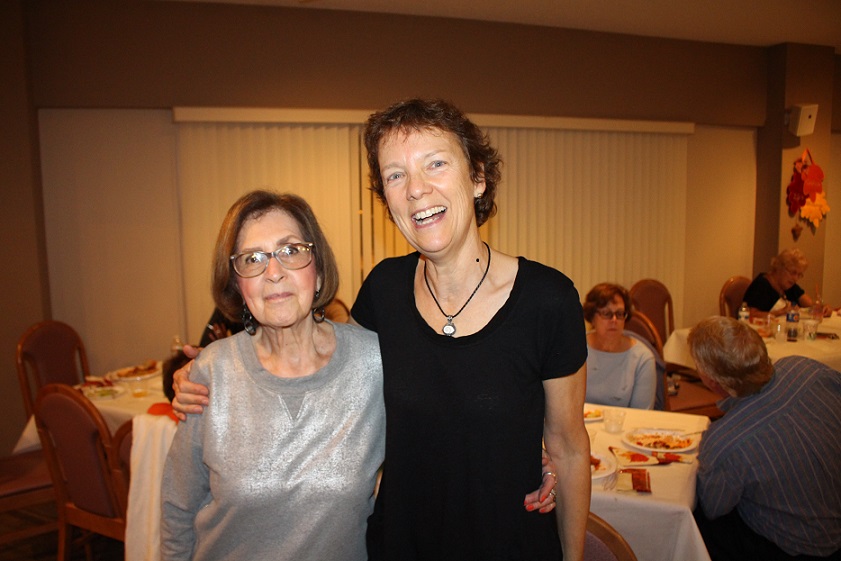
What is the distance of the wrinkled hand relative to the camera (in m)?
1.40

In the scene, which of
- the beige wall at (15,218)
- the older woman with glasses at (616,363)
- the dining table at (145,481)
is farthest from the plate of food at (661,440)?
the beige wall at (15,218)

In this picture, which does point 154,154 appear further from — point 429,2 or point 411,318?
point 411,318

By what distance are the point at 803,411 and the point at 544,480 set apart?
129 cm

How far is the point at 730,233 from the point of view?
23.1 ft

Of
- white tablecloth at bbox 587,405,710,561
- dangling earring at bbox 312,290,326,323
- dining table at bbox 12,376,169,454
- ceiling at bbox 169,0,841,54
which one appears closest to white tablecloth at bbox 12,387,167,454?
dining table at bbox 12,376,169,454

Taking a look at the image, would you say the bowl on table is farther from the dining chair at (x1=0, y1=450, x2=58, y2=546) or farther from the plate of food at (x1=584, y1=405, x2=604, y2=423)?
the plate of food at (x1=584, y1=405, x2=604, y2=423)

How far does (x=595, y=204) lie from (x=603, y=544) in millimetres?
4961

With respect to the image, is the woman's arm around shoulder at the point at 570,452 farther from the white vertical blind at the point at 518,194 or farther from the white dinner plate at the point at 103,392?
the white vertical blind at the point at 518,194

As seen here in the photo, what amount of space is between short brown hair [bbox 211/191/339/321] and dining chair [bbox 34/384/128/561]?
Result: 1488 mm

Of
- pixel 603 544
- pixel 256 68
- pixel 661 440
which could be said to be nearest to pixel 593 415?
pixel 661 440

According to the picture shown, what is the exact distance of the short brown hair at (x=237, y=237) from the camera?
4.92 feet

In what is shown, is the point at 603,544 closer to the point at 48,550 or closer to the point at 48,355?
the point at 48,550

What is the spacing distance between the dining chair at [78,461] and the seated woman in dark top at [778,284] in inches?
206

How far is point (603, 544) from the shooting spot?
1.66 meters
